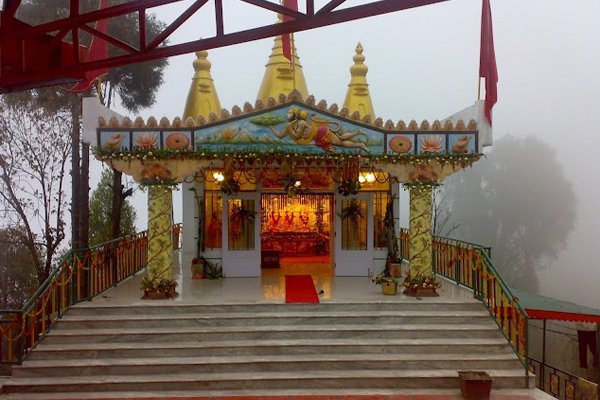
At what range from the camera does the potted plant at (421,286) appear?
10.5 meters

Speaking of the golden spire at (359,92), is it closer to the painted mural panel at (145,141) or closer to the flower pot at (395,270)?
the flower pot at (395,270)

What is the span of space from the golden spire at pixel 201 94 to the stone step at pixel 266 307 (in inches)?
343

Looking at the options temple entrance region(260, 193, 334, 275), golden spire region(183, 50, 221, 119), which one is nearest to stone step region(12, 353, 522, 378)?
temple entrance region(260, 193, 334, 275)

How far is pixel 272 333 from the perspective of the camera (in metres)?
9.17

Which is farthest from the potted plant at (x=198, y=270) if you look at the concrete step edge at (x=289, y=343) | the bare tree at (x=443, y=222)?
the bare tree at (x=443, y=222)

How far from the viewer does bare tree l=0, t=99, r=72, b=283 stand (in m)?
18.1

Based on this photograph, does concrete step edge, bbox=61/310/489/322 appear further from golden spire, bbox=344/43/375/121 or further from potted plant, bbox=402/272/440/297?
golden spire, bbox=344/43/375/121

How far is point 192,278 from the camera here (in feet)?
43.1

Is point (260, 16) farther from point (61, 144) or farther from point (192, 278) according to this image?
point (192, 278)

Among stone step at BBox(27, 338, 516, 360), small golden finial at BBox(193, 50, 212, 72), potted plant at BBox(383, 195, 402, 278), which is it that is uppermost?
small golden finial at BBox(193, 50, 212, 72)

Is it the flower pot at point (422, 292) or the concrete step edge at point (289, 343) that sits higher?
the flower pot at point (422, 292)

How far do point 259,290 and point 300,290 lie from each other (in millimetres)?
916

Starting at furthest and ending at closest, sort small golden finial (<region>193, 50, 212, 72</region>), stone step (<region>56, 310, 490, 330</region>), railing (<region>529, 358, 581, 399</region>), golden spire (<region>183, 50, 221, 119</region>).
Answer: small golden finial (<region>193, 50, 212, 72</region>) < golden spire (<region>183, 50, 221, 119</region>) < railing (<region>529, 358, 581, 399</region>) < stone step (<region>56, 310, 490, 330</region>)

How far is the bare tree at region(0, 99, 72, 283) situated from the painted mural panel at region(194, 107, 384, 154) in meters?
10.6
